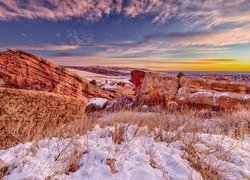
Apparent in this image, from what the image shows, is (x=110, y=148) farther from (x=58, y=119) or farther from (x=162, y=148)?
(x=58, y=119)

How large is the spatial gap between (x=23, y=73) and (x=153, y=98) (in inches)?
288

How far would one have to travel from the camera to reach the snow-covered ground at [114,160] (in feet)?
9.59

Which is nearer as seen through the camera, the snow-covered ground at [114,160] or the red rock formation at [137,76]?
the snow-covered ground at [114,160]

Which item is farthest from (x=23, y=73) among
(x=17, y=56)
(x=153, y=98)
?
(x=153, y=98)

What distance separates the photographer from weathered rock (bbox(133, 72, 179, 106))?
13553 mm

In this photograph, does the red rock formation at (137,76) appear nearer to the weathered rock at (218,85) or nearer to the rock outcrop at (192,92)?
the rock outcrop at (192,92)

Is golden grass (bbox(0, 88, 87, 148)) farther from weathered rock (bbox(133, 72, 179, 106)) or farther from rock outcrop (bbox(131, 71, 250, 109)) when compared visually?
weathered rock (bbox(133, 72, 179, 106))

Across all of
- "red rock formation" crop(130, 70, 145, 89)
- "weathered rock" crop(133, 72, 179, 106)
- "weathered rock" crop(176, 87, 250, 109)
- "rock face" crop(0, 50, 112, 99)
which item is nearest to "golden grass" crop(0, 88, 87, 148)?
"rock face" crop(0, 50, 112, 99)

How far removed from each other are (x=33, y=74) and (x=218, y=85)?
33.5 ft

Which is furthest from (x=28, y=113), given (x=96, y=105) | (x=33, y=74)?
(x=96, y=105)

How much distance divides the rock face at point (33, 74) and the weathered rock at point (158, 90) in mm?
4448

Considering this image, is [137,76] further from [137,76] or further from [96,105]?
[96,105]

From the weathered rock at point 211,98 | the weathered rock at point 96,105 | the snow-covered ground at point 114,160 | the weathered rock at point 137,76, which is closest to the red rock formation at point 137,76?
the weathered rock at point 137,76

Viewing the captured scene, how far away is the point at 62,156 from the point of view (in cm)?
326
